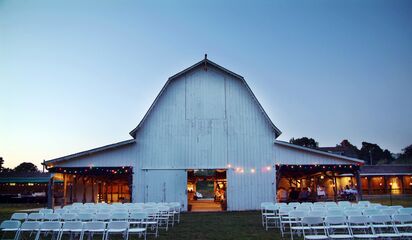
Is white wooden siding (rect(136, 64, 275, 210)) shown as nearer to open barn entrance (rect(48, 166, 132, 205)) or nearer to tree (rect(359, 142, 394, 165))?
open barn entrance (rect(48, 166, 132, 205))

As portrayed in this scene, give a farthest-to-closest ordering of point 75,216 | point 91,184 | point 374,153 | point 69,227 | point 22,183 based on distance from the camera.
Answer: point 374,153
point 22,183
point 91,184
point 75,216
point 69,227

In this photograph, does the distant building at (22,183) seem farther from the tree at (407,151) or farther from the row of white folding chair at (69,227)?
the tree at (407,151)

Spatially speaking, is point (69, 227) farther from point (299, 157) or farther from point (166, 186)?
point (299, 157)

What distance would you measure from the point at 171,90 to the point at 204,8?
18.0ft


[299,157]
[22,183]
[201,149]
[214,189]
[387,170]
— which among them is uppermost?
[201,149]

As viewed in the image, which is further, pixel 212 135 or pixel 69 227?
pixel 212 135

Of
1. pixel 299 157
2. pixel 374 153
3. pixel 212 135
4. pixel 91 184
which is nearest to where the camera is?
pixel 299 157

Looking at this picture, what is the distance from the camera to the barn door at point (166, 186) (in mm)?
18891

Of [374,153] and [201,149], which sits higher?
[374,153]

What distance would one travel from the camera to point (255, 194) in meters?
19.1

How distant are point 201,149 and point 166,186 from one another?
115 inches

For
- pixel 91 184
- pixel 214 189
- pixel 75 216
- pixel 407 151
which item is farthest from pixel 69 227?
pixel 407 151

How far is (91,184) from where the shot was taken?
29.7 m

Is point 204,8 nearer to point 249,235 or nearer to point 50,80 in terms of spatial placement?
point 50,80
